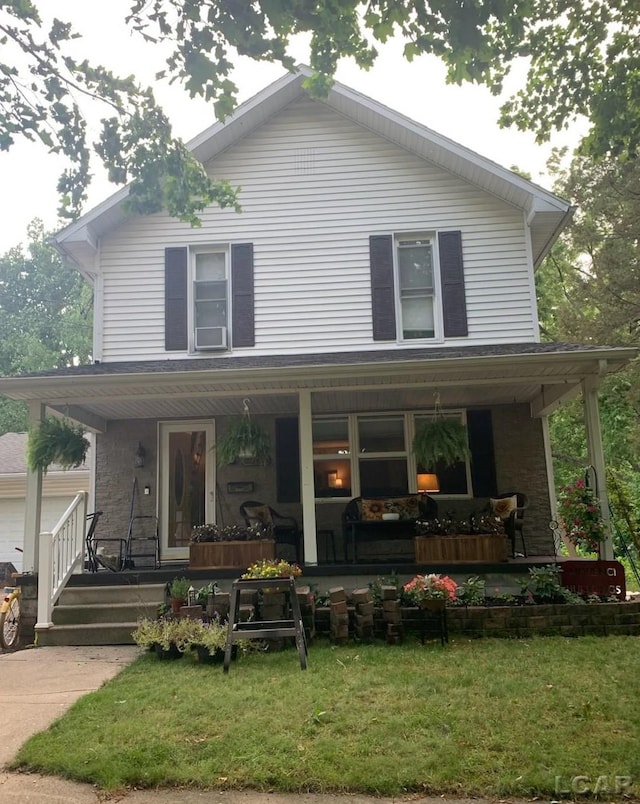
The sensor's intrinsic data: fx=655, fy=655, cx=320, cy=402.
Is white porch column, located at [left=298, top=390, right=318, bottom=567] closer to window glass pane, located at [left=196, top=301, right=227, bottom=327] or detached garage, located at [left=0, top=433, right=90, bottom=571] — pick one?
window glass pane, located at [left=196, top=301, right=227, bottom=327]

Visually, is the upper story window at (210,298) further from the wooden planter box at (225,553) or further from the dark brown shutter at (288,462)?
the wooden planter box at (225,553)

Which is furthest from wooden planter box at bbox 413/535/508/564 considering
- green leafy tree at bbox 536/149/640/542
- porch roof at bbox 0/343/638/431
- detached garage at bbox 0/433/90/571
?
detached garage at bbox 0/433/90/571

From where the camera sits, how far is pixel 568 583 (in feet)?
23.1

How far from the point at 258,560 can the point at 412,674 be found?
118 inches

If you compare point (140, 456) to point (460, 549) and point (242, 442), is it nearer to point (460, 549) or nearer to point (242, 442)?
point (242, 442)

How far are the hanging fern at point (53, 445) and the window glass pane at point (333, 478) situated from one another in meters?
3.33

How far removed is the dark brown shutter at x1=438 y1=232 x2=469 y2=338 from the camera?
9391 millimetres

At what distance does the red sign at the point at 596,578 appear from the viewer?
6812 millimetres

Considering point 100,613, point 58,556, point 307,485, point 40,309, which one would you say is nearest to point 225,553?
point 307,485

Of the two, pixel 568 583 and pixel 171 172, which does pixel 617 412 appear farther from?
pixel 171 172

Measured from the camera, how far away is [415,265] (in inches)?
384

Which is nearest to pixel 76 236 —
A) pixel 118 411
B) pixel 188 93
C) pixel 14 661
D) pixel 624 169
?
pixel 118 411

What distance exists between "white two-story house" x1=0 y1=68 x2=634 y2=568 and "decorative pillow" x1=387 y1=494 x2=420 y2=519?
0.99 meters

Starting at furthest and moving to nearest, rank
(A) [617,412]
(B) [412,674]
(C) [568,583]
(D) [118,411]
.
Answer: (A) [617,412] < (D) [118,411] < (C) [568,583] < (B) [412,674]
